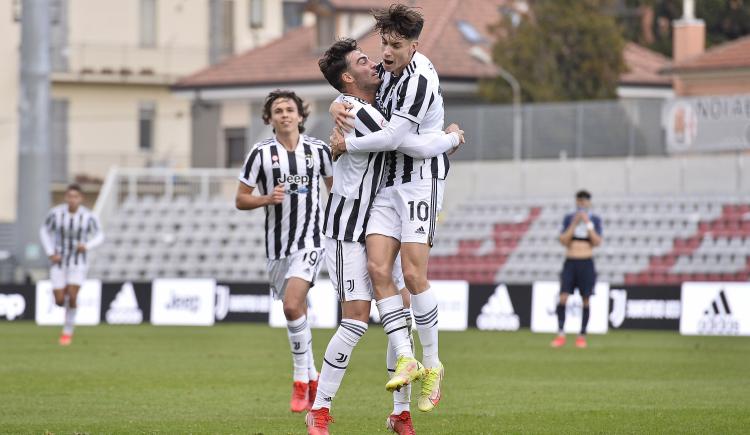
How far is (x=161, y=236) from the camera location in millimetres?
39719

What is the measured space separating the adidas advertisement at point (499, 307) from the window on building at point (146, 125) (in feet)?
96.5

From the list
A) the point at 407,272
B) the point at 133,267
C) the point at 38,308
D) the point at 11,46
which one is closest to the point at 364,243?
the point at 407,272

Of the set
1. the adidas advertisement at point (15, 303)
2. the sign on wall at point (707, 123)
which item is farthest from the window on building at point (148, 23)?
the adidas advertisement at point (15, 303)

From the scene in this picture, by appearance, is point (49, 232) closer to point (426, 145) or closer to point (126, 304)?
point (126, 304)

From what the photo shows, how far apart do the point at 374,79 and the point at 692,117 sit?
25.6m

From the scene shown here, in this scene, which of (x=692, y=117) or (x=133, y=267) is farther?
(x=133, y=267)

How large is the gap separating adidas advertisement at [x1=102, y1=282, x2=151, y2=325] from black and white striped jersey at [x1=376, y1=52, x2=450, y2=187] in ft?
69.0

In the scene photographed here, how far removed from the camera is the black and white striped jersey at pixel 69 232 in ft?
80.4

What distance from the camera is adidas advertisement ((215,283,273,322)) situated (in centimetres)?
3092

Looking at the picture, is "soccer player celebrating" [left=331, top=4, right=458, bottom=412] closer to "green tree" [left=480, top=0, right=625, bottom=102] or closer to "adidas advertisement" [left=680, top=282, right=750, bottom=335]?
"adidas advertisement" [left=680, top=282, right=750, bottom=335]

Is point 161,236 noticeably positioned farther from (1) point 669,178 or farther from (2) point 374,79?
(2) point 374,79

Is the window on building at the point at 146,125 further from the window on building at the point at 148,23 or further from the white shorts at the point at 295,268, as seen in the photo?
the white shorts at the point at 295,268

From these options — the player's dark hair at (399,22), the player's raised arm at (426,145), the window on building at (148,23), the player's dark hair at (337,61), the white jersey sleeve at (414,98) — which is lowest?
the player's raised arm at (426,145)

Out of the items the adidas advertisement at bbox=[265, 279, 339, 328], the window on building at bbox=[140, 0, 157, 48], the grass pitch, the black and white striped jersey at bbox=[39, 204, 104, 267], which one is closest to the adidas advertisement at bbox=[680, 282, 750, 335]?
the grass pitch
